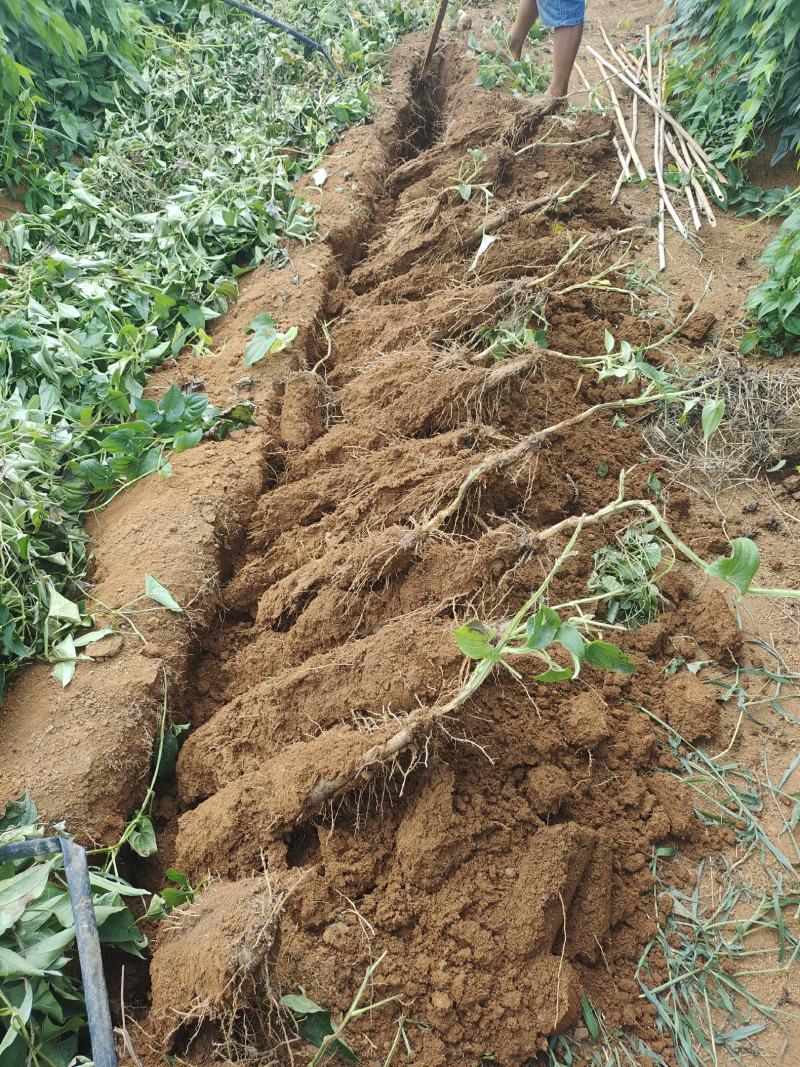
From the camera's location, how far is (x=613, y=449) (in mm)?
2635

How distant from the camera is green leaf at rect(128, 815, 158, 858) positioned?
1779 mm

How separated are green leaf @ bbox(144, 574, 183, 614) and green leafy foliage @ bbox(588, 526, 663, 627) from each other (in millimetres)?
1236

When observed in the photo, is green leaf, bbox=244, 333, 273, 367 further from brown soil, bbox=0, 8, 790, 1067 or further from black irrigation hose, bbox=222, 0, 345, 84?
black irrigation hose, bbox=222, 0, 345, 84

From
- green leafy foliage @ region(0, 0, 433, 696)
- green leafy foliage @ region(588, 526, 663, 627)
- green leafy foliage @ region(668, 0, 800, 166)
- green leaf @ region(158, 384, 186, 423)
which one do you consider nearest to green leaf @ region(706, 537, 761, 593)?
green leafy foliage @ region(588, 526, 663, 627)

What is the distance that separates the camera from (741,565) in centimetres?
135

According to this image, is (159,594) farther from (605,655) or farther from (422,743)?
(605,655)

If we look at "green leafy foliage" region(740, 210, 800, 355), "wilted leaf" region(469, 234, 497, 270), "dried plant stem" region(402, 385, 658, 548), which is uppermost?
"wilted leaf" region(469, 234, 497, 270)

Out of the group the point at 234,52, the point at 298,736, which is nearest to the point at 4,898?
the point at 298,736

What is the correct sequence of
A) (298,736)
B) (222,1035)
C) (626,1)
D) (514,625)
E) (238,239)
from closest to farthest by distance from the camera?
(222,1035) → (514,625) → (298,736) → (238,239) → (626,1)

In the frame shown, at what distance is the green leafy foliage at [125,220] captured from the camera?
2.35m

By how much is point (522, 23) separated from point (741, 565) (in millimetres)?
5414

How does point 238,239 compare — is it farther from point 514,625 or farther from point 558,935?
point 558,935

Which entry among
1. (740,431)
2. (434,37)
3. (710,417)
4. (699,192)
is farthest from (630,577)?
(434,37)

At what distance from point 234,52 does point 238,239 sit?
102 inches
